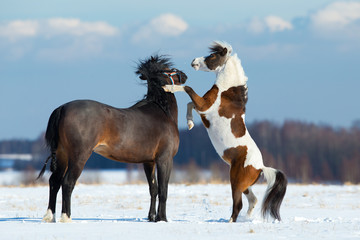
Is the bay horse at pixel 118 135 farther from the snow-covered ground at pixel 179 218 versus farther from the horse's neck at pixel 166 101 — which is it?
the snow-covered ground at pixel 179 218

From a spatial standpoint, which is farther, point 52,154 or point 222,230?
point 52,154

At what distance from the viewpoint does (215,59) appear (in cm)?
916

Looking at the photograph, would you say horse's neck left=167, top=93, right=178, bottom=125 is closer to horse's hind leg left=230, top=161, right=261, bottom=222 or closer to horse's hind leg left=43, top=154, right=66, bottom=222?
horse's hind leg left=230, top=161, right=261, bottom=222

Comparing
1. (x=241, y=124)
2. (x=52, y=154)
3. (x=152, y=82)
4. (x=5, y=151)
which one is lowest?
(x=5, y=151)

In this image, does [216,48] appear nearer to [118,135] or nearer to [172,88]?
[172,88]

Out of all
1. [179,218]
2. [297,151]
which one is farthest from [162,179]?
[297,151]

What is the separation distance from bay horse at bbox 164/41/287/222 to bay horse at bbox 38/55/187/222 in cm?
60

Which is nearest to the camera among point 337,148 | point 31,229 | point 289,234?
point 289,234

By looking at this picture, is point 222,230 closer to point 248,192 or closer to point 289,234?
point 289,234

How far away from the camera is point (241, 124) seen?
8781mm

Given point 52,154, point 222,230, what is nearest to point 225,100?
point 222,230

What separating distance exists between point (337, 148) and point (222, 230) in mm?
55717

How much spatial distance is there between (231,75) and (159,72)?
150cm

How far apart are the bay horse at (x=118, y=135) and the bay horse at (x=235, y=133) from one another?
1.98 ft
